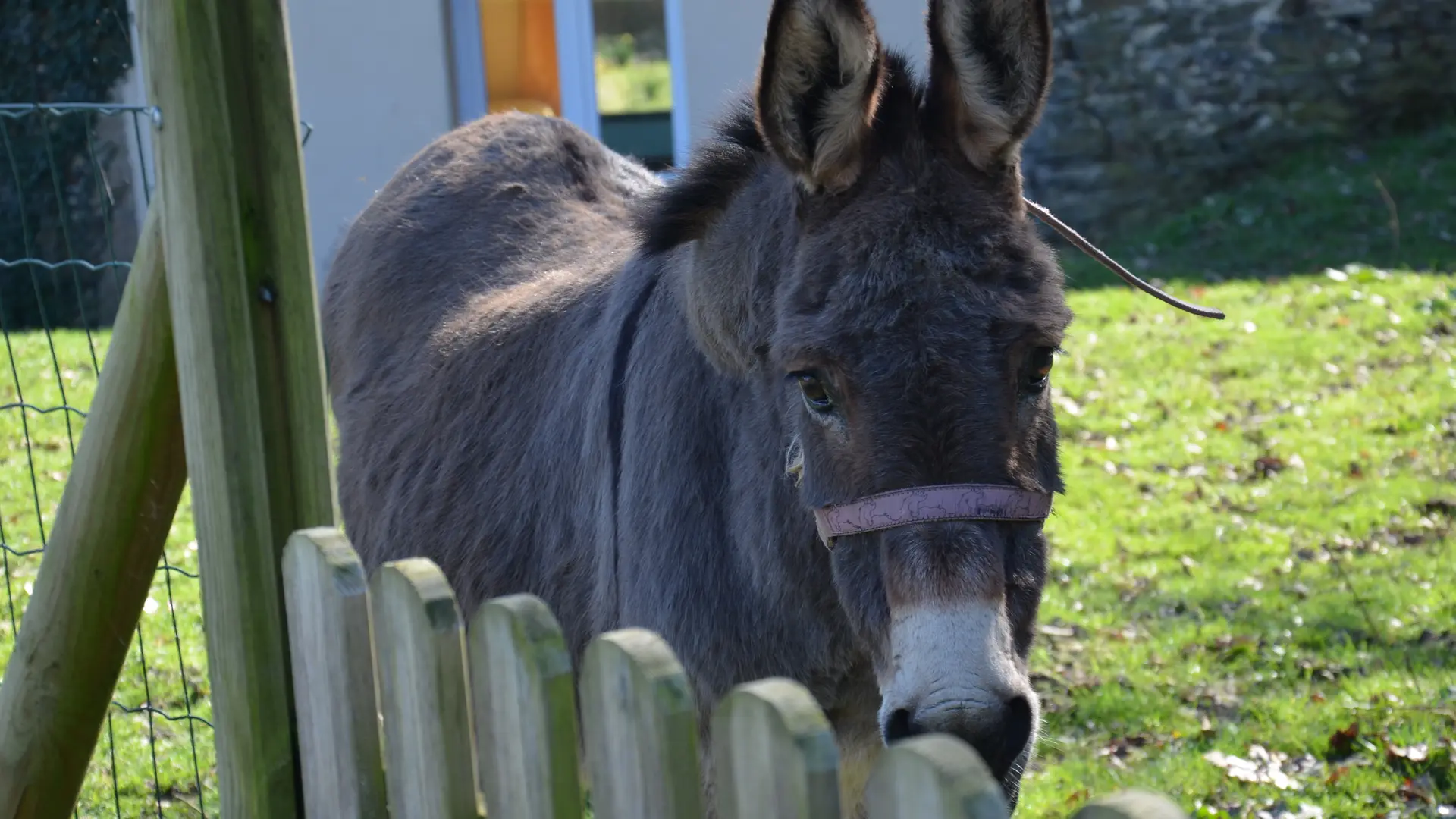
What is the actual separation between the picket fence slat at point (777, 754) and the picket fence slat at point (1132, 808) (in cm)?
24

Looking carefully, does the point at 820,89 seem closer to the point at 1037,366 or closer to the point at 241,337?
the point at 1037,366

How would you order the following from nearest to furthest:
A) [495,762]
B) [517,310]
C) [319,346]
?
[495,762] < [319,346] < [517,310]

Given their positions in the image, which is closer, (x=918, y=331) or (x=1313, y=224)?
(x=918, y=331)

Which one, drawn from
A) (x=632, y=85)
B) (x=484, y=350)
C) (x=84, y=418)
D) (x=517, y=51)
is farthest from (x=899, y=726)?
(x=632, y=85)

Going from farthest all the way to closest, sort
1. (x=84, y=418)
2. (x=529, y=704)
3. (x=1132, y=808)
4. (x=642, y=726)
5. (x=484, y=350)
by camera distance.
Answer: (x=84, y=418), (x=484, y=350), (x=529, y=704), (x=642, y=726), (x=1132, y=808)

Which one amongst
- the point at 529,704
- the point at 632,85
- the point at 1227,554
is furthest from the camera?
the point at 632,85

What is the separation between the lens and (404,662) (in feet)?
5.63

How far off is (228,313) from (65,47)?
993 centimetres

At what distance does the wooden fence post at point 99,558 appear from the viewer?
7.30 ft

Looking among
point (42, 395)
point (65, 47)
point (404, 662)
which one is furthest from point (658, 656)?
point (65, 47)

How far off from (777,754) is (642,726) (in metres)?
0.20

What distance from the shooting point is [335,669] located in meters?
1.83

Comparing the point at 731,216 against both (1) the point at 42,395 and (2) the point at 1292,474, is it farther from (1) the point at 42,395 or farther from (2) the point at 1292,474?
(1) the point at 42,395

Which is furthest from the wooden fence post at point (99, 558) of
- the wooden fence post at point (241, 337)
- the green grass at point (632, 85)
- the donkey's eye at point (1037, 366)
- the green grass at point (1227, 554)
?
the green grass at point (632, 85)
